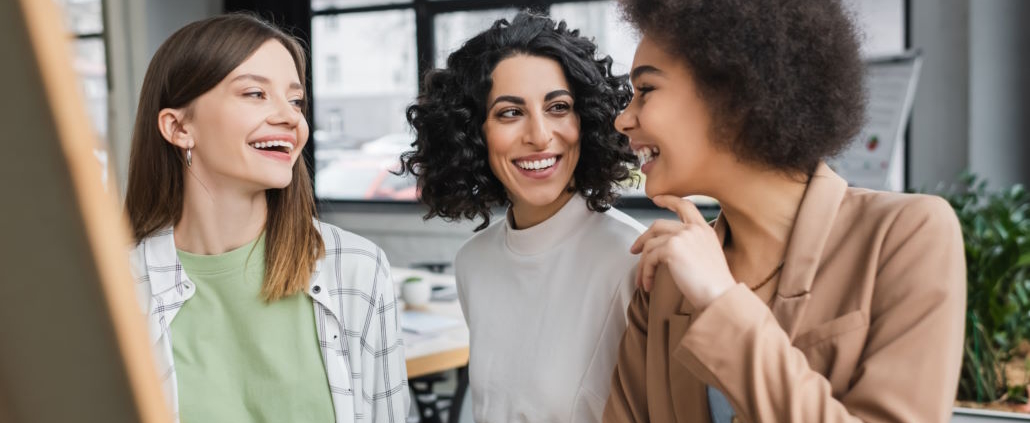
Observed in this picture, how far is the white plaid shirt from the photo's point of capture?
1.33 m

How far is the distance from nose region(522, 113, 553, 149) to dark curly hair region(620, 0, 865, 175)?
0.38 meters

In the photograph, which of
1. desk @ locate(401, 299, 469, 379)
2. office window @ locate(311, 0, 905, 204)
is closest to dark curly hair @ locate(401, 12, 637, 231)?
desk @ locate(401, 299, 469, 379)

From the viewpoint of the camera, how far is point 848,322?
3.18 feet

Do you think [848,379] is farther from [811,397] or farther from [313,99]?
[313,99]

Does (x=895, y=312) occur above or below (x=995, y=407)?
above

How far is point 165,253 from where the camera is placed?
1.37m

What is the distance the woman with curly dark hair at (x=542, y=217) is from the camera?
1404mm

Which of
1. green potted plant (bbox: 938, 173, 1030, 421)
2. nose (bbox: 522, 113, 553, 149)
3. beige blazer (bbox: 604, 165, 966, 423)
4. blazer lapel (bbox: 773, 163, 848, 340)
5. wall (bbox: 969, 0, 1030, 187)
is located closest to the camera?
beige blazer (bbox: 604, 165, 966, 423)

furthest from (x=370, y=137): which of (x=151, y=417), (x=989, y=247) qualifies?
(x=151, y=417)

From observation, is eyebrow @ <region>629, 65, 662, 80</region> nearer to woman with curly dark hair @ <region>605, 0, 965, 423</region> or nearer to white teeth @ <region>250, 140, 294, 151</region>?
woman with curly dark hair @ <region>605, 0, 965, 423</region>

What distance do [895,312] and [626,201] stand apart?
15.1 feet

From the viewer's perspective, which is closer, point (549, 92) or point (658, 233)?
point (658, 233)

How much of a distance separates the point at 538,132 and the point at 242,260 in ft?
1.78

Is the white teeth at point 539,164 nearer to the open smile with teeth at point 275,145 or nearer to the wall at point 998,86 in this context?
the open smile with teeth at point 275,145
